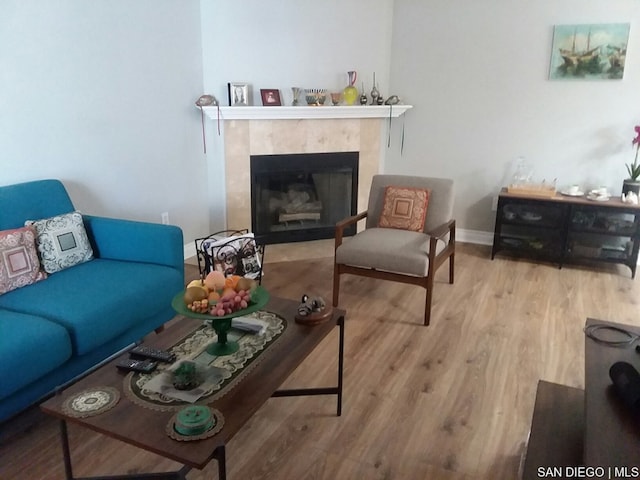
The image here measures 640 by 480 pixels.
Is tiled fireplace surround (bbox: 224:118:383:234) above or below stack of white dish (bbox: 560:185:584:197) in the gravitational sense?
above

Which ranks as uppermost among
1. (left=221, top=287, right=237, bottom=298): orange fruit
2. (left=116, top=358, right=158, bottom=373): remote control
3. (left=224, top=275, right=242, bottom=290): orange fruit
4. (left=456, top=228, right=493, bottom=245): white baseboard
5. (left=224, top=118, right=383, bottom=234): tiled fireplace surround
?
(left=224, top=118, right=383, bottom=234): tiled fireplace surround

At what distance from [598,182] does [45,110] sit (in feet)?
13.4

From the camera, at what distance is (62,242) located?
258 cm

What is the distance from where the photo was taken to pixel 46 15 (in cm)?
280

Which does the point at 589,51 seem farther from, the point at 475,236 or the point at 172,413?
the point at 172,413

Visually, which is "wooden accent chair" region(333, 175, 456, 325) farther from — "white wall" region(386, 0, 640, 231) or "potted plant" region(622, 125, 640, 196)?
"potted plant" region(622, 125, 640, 196)

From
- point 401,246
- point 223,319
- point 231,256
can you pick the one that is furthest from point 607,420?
point 231,256

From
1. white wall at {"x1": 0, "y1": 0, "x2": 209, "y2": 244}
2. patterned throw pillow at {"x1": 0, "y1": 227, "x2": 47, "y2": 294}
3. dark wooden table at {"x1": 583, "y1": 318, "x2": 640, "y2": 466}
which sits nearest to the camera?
dark wooden table at {"x1": 583, "y1": 318, "x2": 640, "y2": 466}

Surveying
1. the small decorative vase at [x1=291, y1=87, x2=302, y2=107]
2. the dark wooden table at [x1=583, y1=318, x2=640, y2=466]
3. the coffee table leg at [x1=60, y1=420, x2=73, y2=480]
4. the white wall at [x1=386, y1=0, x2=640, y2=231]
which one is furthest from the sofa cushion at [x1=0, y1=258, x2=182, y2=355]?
the white wall at [x1=386, y1=0, x2=640, y2=231]

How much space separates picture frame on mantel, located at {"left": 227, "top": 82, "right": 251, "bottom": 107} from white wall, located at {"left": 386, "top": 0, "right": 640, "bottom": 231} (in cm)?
149

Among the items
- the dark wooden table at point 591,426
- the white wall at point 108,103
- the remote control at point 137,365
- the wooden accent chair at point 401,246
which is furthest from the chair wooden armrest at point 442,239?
the white wall at point 108,103

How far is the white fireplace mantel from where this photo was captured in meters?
4.00

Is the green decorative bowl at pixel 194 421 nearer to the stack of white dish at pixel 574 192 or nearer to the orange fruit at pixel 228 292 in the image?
the orange fruit at pixel 228 292

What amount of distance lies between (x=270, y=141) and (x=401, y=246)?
168cm
